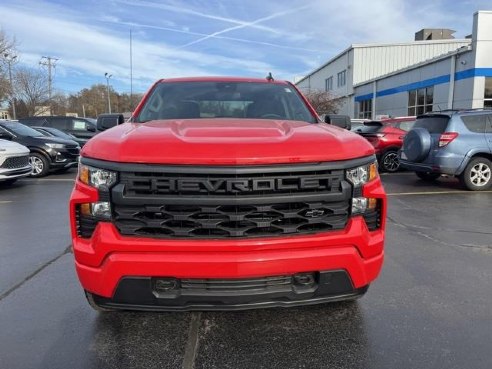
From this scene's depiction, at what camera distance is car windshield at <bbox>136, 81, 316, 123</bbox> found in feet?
13.2

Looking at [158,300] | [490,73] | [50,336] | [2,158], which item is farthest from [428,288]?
[490,73]

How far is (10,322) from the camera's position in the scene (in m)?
3.20

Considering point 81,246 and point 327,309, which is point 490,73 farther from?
point 81,246

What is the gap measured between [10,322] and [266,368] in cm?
197

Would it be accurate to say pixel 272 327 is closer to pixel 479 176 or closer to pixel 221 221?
pixel 221 221

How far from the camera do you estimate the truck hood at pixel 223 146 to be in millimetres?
2467

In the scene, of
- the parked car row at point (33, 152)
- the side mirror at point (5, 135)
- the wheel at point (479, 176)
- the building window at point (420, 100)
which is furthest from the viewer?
the building window at point (420, 100)

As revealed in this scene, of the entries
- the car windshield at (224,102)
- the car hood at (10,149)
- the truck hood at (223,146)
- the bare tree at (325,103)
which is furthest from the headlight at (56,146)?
the bare tree at (325,103)

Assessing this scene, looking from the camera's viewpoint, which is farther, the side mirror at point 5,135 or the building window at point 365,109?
the building window at point 365,109

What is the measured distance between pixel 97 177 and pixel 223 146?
797mm

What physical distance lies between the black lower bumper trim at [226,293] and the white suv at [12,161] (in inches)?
327

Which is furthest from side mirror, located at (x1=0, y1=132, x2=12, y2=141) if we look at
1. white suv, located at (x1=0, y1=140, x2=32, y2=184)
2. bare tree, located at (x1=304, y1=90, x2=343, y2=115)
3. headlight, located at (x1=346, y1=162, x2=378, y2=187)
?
bare tree, located at (x1=304, y1=90, x2=343, y2=115)

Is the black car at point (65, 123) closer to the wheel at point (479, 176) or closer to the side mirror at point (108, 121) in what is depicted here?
the wheel at point (479, 176)

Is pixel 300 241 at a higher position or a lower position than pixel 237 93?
lower
